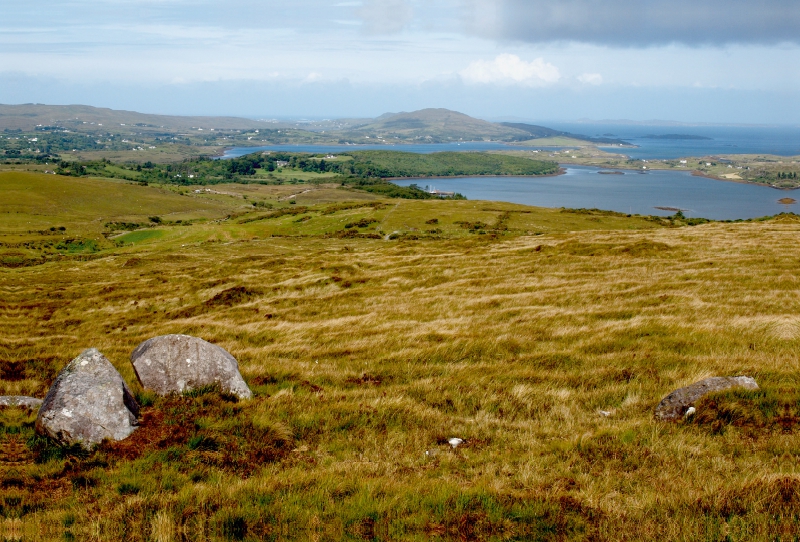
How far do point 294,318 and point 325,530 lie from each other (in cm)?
2209

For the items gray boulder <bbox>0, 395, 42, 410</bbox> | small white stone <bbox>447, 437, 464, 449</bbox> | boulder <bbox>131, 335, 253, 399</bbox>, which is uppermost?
boulder <bbox>131, 335, 253, 399</bbox>

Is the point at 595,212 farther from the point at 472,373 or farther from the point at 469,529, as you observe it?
the point at 469,529

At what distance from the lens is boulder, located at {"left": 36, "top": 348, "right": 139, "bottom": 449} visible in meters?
9.27

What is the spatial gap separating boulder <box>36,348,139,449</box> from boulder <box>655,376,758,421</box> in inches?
437

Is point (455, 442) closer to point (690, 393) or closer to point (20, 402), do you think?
point (690, 393)

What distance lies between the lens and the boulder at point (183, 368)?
1198 centimetres

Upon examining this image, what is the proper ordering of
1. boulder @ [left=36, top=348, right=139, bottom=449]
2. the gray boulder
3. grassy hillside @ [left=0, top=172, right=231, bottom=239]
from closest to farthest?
boulder @ [left=36, top=348, right=139, bottom=449], the gray boulder, grassy hillside @ [left=0, top=172, right=231, bottom=239]

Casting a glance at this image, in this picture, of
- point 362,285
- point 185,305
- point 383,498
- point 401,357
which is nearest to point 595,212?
point 362,285

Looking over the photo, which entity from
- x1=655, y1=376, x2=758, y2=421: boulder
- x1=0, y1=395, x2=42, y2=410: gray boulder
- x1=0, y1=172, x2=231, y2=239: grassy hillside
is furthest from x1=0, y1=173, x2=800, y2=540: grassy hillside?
x1=0, y1=172, x2=231, y2=239: grassy hillside

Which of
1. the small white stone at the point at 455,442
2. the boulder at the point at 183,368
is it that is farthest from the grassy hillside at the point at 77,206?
the small white stone at the point at 455,442

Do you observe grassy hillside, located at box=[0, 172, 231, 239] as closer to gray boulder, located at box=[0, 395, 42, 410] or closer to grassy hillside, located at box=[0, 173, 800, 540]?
gray boulder, located at box=[0, 395, 42, 410]

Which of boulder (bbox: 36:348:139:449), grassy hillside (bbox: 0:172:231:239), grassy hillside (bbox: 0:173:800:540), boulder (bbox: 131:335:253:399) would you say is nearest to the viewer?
grassy hillside (bbox: 0:173:800:540)

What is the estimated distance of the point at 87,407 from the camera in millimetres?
9516

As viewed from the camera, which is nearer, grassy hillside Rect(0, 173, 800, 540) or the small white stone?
grassy hillside Rect(0, 173, 800, 540)
